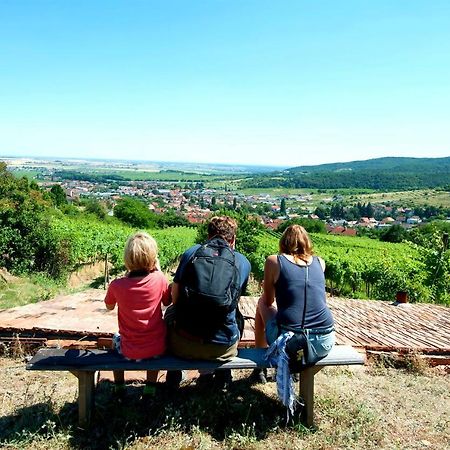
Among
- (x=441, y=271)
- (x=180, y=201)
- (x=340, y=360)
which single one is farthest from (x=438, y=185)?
(x=340, y=360)

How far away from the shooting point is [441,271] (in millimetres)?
12906

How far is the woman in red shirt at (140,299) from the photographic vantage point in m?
3.16

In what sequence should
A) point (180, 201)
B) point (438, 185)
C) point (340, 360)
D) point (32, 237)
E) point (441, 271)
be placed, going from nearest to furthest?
point (340, 360) → point (441, 271) → point (32, 237) → point (180, 201) → point (438, 185)

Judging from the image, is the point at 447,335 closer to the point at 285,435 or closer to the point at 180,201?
the point at 285,435

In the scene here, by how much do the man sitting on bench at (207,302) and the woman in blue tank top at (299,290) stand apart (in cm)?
27

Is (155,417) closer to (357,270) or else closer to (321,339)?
(321,339)

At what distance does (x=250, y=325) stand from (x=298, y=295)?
2.42 m

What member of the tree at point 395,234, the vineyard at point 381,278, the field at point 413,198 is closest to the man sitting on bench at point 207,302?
the vineyard at point 381,278

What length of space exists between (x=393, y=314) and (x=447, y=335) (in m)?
1.35

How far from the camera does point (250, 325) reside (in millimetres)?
5562

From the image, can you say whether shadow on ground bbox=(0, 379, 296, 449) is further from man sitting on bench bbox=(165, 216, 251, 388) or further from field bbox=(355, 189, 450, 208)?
field bbox=(355, 189, 450, 208)

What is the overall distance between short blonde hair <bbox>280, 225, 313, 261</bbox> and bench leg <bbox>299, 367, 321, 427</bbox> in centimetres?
87

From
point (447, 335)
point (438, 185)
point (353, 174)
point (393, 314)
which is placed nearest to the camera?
point (447, 335)

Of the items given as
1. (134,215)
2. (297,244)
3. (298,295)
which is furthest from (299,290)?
(134,215)
